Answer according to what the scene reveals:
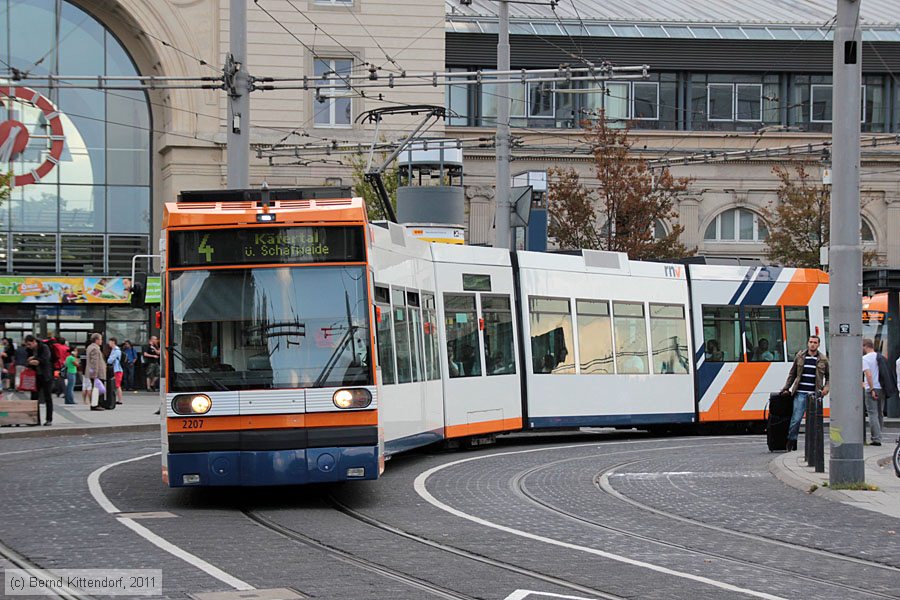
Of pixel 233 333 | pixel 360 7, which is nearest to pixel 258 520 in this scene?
pixel 233 333

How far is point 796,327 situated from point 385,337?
13608 millimetres

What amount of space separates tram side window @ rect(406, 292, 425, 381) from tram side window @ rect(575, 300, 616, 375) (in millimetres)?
5661

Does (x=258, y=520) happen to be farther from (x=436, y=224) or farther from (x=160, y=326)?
(x=436, y=224)

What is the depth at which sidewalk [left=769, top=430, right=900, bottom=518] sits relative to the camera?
594 inches

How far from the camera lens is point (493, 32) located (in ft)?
171

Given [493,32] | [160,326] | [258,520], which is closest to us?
Result: [258,520]

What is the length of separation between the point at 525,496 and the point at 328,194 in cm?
371

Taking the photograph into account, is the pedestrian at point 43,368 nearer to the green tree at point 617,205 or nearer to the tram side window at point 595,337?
the tram side window at point 595,337

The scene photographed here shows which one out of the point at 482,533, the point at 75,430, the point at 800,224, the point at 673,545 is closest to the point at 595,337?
the point at 75,430

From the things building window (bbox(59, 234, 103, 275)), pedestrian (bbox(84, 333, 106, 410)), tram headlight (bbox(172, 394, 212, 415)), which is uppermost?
building window (bbox(59, 234, 103, 275))

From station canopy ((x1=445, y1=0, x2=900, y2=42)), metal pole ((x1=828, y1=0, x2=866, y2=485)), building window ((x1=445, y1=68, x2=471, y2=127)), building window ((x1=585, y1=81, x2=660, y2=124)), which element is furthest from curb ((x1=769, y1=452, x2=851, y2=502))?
building window ((x1=585, y1=81, x2=660, y2=124))

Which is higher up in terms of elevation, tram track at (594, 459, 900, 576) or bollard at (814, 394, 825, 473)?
bollard at (814, 394, 825, 473)

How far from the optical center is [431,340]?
1950 cm

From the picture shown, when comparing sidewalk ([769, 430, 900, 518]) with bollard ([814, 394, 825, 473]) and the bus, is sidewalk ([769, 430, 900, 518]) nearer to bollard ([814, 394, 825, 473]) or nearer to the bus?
bollard ([814, 394, 825, 473])
